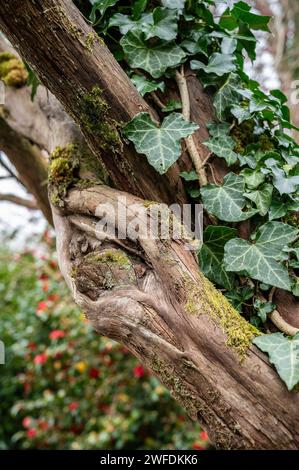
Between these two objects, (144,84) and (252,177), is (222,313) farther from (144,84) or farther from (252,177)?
(144,84)

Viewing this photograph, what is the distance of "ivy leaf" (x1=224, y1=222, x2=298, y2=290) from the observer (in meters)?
1.08

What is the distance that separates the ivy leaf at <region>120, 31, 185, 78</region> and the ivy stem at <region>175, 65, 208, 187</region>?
2.1 inches

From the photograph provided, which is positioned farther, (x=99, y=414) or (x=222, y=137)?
(x=99, y=414)

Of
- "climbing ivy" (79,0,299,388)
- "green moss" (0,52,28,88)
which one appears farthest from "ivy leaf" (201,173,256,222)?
"green moss" (0,52,28,88)

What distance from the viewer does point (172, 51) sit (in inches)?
51.3

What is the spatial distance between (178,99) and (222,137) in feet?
0.63

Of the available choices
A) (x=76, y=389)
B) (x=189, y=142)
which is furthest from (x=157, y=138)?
(x=76, y=389)

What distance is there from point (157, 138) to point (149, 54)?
1.04 feet

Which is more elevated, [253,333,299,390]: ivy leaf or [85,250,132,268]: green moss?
[85,250,132,268]: green moss

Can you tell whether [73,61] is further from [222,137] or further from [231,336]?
[231,336]

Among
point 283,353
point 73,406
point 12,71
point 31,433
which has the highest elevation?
point 12,71

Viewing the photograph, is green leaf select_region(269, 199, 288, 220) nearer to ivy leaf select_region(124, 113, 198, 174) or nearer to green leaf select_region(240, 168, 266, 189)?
green leaf select_region(240, 168, 266, 189)

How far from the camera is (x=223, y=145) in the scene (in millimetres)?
1257
